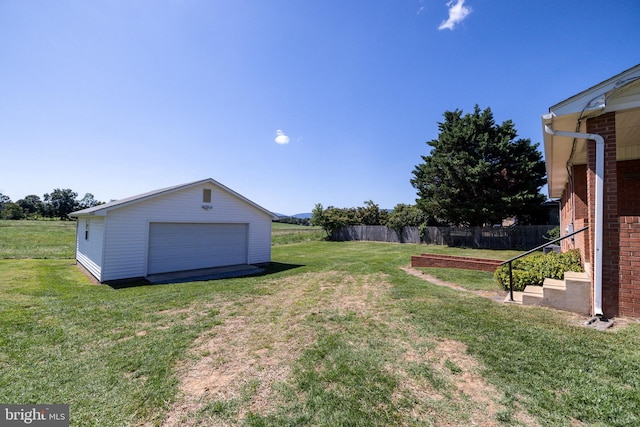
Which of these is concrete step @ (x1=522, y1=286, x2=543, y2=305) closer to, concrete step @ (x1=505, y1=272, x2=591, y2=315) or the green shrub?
concrete step @ (x1=505, y1=272, x2=591, y2=315)

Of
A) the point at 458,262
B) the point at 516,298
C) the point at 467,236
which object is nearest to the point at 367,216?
the point at 467,236

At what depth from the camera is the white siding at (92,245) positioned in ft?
28.4

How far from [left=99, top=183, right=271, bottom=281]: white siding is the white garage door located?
0.93 feet

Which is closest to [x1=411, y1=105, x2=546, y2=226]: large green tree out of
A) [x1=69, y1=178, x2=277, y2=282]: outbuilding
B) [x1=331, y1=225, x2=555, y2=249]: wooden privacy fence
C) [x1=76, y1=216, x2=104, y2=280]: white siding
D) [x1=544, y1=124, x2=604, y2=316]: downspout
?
[x1=331, y1=225, x2=555, y2=249]: wooden privacy fence

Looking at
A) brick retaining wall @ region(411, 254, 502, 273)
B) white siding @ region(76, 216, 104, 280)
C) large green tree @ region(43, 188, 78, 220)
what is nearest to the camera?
white siding @ region(76, 216, 104, 280)

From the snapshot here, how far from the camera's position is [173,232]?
9.84 m

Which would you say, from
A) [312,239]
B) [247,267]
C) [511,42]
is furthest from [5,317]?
[312,239]

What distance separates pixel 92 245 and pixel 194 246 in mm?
3568

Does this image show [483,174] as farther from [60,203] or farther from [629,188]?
[60,203]

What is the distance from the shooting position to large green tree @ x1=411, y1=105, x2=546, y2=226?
1936 cm

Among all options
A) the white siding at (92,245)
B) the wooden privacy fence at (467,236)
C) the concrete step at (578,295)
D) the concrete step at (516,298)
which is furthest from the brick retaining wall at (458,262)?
the wooden privacy fence at (467,236)

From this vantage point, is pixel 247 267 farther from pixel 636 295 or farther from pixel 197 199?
pixel 636 295

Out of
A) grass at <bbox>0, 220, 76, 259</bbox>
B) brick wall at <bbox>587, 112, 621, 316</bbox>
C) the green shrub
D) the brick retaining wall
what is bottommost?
grass at <bbox>0, 220, 76, 259</bbox>

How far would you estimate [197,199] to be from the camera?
1024 centimetres
